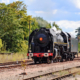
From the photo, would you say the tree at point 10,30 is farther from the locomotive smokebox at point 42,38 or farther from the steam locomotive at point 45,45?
the locomotive smokebox at point 42,38

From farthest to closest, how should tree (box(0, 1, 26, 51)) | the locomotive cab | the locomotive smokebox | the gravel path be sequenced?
tree (box(0, 1, 26, 51)) < the locomotive smokebox < the locomotive cab < the gravel path

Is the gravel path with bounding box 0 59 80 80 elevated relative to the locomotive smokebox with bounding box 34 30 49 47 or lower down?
lower down

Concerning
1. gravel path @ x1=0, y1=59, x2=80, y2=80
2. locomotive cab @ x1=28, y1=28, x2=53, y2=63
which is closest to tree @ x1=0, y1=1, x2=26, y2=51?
locomotive cab @ x1=28, y1=28, x2=53, y2=63

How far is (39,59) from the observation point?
16.3 m

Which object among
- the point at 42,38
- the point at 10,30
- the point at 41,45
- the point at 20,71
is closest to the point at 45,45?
the point at 41,45

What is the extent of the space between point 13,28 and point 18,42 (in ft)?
9.19

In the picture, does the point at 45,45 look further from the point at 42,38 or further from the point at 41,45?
the point at 42,38

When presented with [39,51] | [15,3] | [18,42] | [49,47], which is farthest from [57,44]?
[15,3]

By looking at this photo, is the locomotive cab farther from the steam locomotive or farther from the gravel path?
the gravel path

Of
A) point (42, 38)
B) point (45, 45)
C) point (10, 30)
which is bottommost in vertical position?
point (45, 45)

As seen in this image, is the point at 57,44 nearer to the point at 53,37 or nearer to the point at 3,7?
the point at 53,37

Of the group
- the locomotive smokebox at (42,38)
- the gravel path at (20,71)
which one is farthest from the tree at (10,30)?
the gravel path at (20,71)

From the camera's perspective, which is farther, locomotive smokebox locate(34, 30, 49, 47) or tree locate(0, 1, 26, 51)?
tree locate(0, 1, 26, 51)

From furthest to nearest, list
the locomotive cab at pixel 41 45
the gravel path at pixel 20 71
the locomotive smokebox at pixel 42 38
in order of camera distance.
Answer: the locomotive smokebox at pixel 42 38 → the locomotive cab at pixel 41 45 → the gravel path at pixel 20 71
